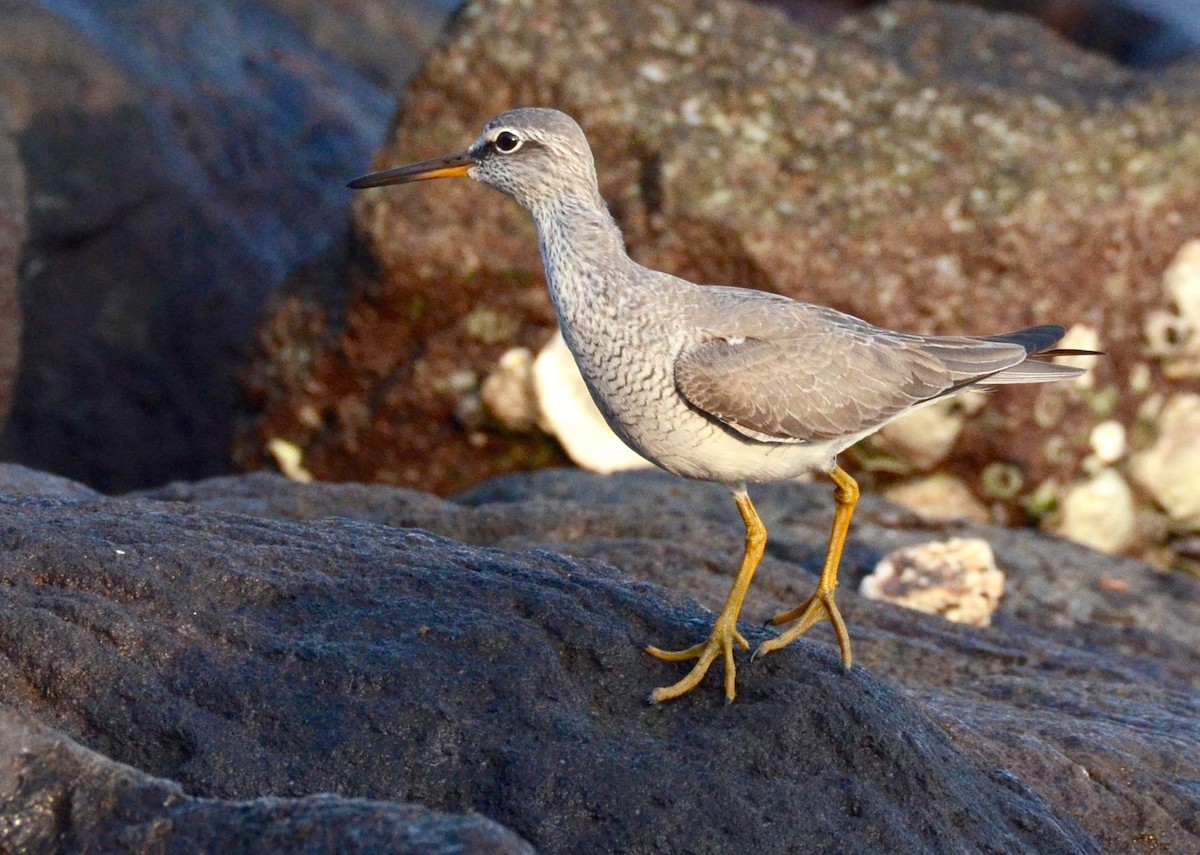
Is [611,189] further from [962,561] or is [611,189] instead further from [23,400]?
[23,400]

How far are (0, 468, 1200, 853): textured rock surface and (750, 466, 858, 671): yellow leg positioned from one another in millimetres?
104

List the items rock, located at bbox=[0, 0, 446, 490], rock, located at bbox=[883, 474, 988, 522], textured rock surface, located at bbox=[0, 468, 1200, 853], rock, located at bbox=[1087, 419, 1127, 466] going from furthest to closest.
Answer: rock, located at bbox=[0, 0, 446, 490]
rock, located at bbox=[1087, 419, 1127, 466]
rock, located at bbox=[883, 474, 988, 522]
textured rock surface, located at bbox=[0, 468, 1200, 853]

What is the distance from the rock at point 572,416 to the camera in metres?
9.55

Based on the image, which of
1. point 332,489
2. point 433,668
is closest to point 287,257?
point 332,489

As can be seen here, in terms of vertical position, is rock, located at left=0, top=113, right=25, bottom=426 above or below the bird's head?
below

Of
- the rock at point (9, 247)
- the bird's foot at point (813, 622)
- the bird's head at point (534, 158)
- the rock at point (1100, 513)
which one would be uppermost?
the bird's head at point (534, 158)

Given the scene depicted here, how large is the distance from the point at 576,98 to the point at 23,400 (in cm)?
449

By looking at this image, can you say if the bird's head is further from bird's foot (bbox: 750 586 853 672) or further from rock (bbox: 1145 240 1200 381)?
rock (bbox: 1145 240 1200 381)

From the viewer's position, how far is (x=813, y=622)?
5023 millimetres

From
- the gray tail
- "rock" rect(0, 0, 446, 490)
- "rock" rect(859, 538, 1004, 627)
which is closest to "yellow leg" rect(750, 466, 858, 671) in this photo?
the gray tail

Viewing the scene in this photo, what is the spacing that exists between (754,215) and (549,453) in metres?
1.98

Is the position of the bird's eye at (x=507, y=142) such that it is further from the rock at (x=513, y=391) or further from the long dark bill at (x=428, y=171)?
the rock at (x=513, y=391)

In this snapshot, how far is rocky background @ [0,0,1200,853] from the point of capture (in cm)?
391

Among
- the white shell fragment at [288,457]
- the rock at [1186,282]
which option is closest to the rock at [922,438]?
the rock at [1186,282]
